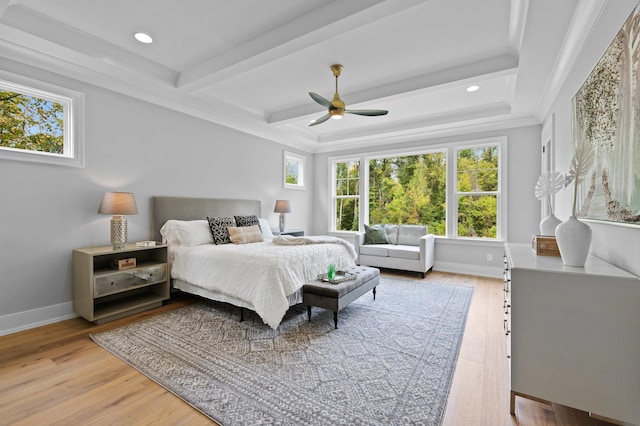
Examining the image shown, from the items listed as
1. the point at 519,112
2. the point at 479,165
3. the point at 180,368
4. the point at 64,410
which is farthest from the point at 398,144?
the point at 64,410

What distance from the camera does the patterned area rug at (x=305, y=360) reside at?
1.73 m

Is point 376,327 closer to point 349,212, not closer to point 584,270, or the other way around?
point 584,270

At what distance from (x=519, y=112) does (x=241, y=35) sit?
4045 millimetres

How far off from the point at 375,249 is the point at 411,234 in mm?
770

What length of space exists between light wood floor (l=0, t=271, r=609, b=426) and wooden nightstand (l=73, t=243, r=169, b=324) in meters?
0.34

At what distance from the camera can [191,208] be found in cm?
424

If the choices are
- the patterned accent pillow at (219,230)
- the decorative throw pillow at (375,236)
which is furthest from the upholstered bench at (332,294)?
the decorative throw pillow at (375,236)

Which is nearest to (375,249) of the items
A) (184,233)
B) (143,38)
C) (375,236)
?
(375,236)

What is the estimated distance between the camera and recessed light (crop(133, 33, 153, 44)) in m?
2.83

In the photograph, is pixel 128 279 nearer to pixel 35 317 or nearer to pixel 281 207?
pixel 35 317

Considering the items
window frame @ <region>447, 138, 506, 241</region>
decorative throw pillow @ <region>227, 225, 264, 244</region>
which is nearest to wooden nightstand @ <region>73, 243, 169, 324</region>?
decorative throw pillow @ <region>227, 225, 264, 244</region>

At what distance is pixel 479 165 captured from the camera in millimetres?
5195

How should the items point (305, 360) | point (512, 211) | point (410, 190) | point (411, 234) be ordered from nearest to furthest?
point (305, 360) < point (512, 211) < point (411, 234) < point (410, 190)

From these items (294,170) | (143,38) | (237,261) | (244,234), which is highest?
(143,38)
